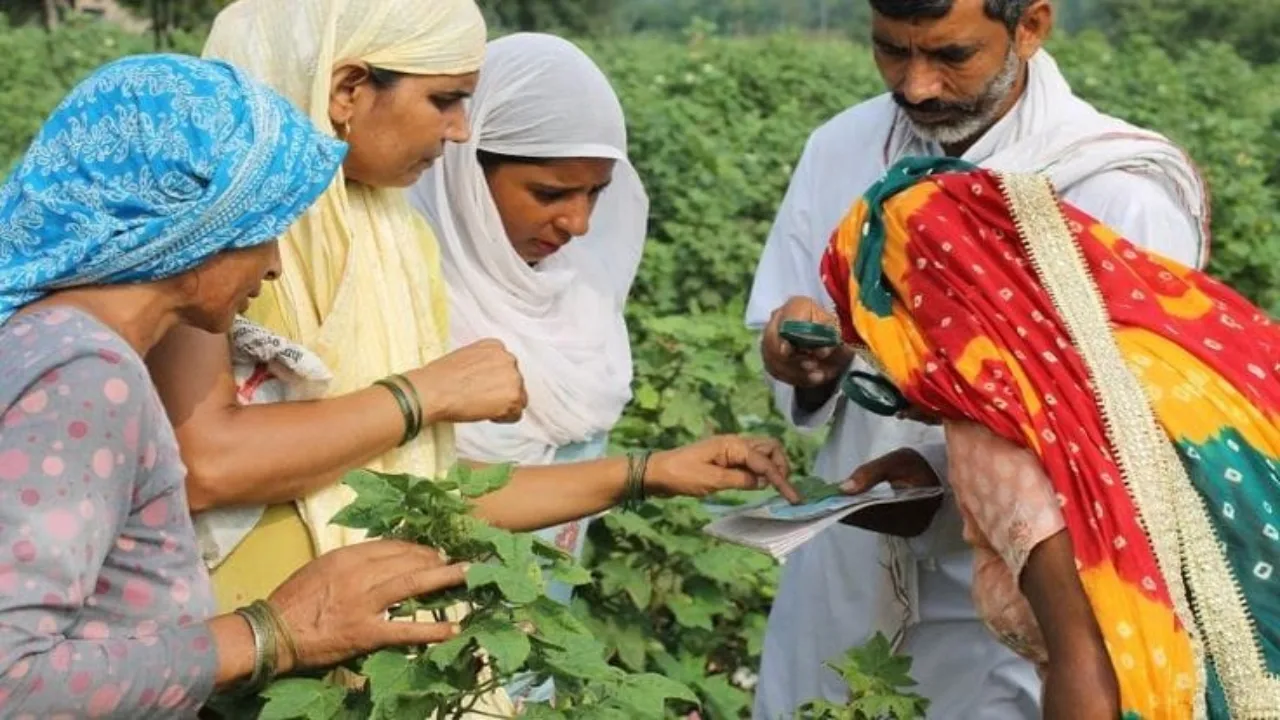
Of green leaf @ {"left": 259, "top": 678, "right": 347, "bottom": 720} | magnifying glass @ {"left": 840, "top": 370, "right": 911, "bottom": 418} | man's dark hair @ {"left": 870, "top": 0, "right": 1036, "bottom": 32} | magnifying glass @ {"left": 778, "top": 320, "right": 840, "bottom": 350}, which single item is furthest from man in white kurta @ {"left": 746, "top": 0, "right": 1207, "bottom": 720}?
green leaf @ {"left": 259, "top": 678, "right": 347, "bottom": 720}

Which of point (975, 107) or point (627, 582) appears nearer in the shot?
point (975, 107)

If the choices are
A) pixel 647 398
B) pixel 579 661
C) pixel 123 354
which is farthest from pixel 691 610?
pixel 123 354

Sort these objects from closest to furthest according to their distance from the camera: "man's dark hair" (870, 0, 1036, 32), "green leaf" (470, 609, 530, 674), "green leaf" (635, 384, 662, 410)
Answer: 1. "green leaf" (470, 609, 530, 674)
2. "man's dark hair" (870, 0, 1036, 32)
3. "green leaf" (635, 384, 662, 410)

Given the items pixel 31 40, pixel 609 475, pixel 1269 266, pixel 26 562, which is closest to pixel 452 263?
pixel 609 475

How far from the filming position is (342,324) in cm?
301

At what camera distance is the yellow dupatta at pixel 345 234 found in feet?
9.80

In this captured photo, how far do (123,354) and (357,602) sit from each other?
1.55 ft

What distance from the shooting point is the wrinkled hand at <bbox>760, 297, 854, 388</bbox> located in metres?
3.65

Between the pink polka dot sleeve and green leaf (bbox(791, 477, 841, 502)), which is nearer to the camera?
the pink polka dot sleeve

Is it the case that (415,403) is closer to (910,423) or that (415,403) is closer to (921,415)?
(921,415)

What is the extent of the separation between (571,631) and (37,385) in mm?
771

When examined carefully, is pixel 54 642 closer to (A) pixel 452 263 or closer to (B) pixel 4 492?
(B) pixel 4 492

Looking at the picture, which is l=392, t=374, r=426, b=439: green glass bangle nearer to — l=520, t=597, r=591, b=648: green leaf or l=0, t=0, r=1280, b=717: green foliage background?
l=520, t=597, r=591, b=648: green leaf

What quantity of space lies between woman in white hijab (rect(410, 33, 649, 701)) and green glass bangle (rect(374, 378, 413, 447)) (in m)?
0.68
